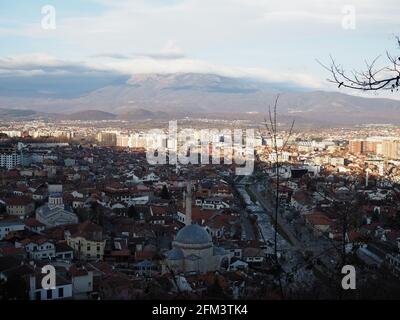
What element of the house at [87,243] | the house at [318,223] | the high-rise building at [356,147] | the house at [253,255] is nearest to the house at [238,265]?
the house at [253,255]

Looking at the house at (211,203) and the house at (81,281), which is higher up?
the house at (81,281)

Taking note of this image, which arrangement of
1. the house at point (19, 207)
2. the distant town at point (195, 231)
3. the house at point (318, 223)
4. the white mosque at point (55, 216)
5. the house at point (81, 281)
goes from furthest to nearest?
the house at point (19, 207) < the white mosque at point (55, 216) < the house at point (318, 223) < the house at point (81, 281) < the distant town at point (195, 231)

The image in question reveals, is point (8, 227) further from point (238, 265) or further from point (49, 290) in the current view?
point (49, 290)

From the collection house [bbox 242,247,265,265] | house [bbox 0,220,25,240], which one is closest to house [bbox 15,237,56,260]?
house [bbox 0,220,25,240]

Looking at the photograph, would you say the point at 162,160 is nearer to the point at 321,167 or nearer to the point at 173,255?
the point at 321,167

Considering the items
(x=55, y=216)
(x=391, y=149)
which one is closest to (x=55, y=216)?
(x=55, y=216)

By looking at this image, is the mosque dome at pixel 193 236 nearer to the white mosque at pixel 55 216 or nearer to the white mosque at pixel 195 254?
the white mosque at pixel 195 254

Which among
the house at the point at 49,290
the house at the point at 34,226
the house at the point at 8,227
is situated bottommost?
the house at the point at 34,226
